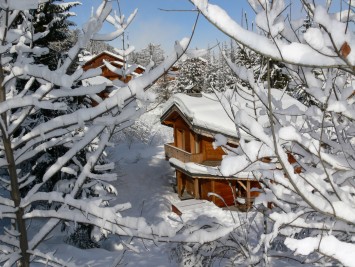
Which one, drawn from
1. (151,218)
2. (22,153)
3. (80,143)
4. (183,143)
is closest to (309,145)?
(80,143)

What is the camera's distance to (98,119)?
2.60 metres

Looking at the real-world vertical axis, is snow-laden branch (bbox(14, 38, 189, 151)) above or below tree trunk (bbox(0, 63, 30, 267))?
above

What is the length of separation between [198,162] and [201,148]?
0.88 metres

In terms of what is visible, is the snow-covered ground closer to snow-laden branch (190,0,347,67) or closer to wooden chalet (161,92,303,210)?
wooden chalet (161,92,303,210)

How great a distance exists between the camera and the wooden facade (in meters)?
15.4

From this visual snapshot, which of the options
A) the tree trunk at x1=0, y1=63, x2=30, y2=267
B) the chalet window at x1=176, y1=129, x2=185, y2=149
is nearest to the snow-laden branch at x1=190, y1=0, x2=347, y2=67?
the tree trunk at x1=0, y1=63, x2=30, y2=267

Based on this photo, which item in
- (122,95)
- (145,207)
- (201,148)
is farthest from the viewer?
(145,207)

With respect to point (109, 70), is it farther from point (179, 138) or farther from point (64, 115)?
point (179, 138)

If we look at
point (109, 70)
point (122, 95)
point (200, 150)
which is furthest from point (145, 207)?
point (122, 95)

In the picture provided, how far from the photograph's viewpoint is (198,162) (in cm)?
1609

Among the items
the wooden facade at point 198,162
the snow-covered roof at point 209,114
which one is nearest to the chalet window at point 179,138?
the wooden facade at point 198,162

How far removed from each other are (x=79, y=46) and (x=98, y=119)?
0.57 metres

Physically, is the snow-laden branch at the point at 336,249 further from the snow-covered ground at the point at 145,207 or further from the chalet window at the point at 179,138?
the chalet window at the point at 179,138

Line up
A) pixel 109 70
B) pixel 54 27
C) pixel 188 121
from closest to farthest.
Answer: pixel 109 70 → pixel 54 27 → pixel 188 121
